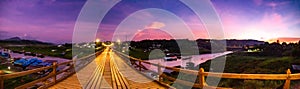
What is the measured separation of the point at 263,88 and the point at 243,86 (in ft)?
8.63

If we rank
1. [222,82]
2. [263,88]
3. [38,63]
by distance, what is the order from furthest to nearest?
[38,63] < [222,82] < [263,88]

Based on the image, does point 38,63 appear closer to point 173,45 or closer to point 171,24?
point 171,24

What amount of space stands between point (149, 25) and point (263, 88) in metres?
19.9

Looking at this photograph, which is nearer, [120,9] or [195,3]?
[195,3]

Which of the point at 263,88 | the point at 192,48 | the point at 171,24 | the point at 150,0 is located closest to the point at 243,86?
the point at 263,88

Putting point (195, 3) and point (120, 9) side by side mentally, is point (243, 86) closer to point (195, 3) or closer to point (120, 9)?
point (195, 3)

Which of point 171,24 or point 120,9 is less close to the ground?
point 120,9

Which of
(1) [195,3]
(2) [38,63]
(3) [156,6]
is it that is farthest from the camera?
(2) [38,63]

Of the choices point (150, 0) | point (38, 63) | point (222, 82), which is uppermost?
point (150, 0)

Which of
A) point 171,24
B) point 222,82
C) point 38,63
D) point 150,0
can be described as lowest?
point 222,82

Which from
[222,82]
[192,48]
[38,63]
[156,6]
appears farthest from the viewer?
[192,48]

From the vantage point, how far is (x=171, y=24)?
39.8 metres

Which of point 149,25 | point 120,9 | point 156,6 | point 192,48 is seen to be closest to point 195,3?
point 156,6

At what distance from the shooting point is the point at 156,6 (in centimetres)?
3506
